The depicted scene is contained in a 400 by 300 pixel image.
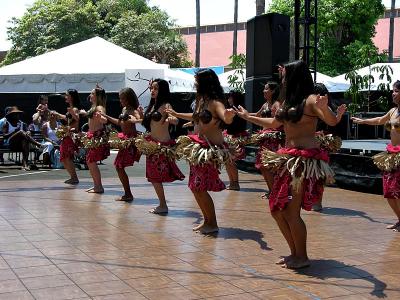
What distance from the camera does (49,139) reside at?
13461 mm

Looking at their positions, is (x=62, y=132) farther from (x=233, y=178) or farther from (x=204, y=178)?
(x=204, y=178)

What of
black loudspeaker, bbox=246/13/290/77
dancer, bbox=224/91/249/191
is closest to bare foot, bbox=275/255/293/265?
dancer, bbox=224/91/249/191

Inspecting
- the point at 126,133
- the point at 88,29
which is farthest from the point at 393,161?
the point at 88,29

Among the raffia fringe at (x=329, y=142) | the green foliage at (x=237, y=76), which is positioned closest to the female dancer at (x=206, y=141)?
the raffia fringe at (x=329, y=142)

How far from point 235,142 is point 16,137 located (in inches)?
231

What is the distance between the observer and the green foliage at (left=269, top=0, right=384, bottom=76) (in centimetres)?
2636

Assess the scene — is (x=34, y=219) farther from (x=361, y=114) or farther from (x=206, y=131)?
(x=361, y=114)

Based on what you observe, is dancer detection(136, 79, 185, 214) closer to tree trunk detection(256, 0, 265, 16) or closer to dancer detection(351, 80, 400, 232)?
dancer detection(351, 80, 400, 232)

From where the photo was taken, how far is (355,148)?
10.6 metres

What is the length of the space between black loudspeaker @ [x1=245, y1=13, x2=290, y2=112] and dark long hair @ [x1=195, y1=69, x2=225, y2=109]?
5748mm

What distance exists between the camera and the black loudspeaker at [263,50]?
462 inches

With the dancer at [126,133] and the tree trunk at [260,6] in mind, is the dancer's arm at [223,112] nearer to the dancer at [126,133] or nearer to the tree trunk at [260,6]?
the dancer at [126,133]

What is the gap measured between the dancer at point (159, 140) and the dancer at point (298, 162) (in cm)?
245

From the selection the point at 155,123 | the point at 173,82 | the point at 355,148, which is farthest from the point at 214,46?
the point at 155,123
